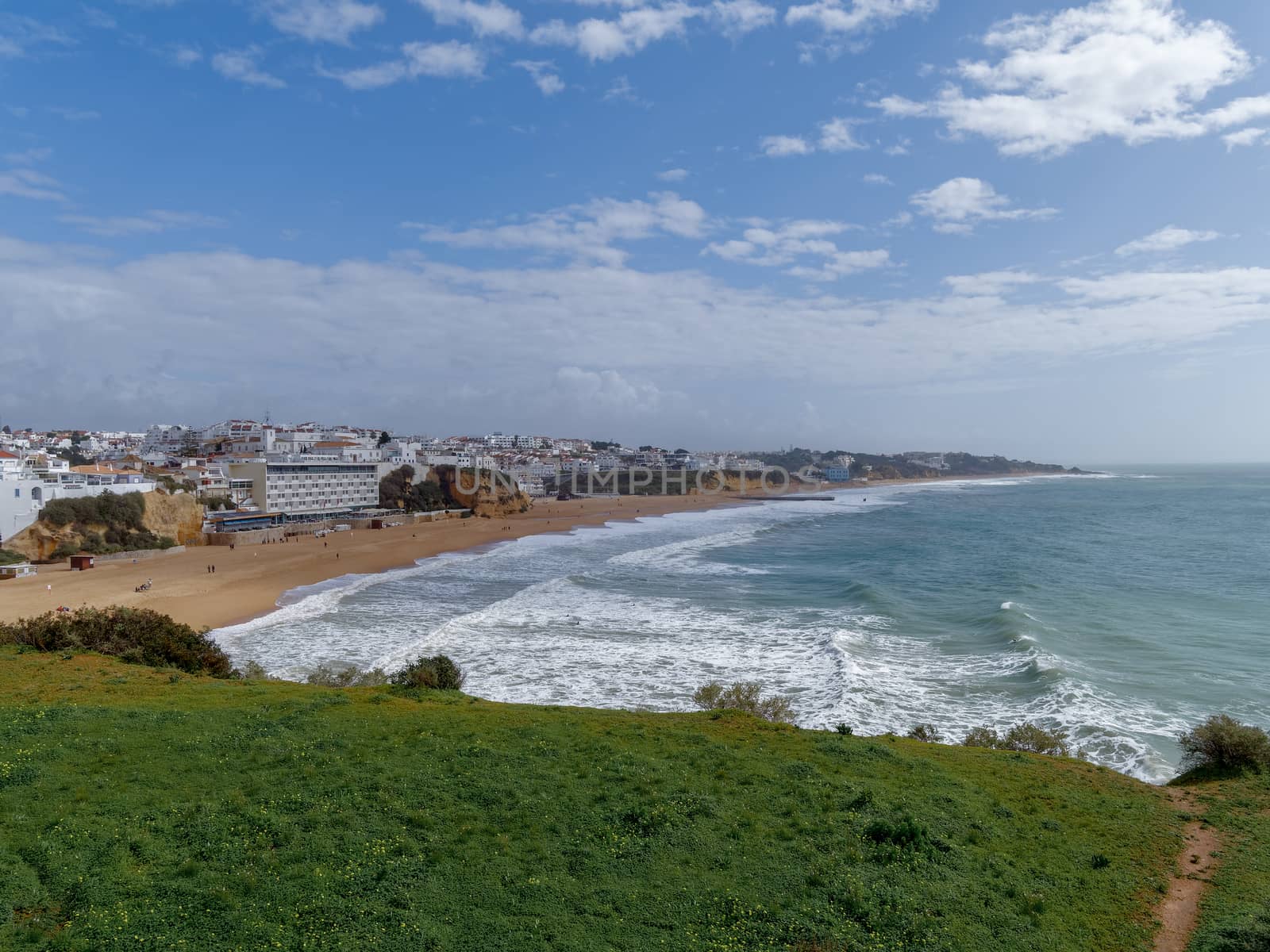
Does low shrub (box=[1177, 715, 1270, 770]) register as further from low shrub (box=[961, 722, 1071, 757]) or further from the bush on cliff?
the bush on cliff

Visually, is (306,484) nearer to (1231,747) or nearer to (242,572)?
(242,572)

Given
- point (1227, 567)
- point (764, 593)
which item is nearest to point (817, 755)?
point (764, 593)

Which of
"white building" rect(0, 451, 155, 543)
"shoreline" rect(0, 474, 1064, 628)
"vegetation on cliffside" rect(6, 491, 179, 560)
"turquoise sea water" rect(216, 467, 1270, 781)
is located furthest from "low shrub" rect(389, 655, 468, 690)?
"white building" rect(0, 451, 155, 543)

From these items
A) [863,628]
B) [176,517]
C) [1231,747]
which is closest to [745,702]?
[1231,747]

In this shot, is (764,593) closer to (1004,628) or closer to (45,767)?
(1004,628)

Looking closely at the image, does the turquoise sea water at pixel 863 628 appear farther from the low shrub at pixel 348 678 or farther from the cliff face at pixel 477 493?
the cliff face at pixel 477 493

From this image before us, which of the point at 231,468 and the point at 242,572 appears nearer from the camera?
the point at 242,572

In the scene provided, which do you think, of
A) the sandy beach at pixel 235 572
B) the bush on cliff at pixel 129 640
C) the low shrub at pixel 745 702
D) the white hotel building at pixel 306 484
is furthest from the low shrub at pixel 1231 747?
the white hotel building at pixel 306 484
